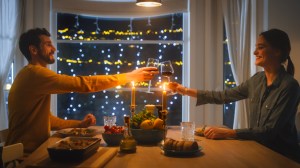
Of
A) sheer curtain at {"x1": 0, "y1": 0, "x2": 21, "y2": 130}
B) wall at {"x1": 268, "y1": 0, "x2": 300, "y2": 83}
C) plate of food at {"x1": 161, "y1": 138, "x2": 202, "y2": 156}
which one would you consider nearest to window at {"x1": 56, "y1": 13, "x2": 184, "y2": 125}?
sheer curtain at {"x1": 0, "y1": 0, "x2": 21, "y2": 130}

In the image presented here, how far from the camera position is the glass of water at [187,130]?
2479 mm

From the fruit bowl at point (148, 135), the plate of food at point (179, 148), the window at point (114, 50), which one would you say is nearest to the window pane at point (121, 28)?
the window at point (114, 50)

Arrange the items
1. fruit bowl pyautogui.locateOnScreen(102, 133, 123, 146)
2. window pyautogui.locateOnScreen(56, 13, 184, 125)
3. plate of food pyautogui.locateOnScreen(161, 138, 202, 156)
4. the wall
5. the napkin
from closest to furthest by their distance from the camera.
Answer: the napkin, plate of food pyautogui.locateOnScreen(161, 138, 202, 156), fruit bowl pyautogui.locateOnScreen(102, 133, 123, 146), the wall, window pyautogui.locateOnScreen(56, 13, 184, 125)

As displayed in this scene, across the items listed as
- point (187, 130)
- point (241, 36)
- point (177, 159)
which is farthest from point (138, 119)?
point (241, 36)

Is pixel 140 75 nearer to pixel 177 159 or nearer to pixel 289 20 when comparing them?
pixel 177 159

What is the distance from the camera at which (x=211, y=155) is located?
6.89 ft

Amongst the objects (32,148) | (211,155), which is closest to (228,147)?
(211,155)

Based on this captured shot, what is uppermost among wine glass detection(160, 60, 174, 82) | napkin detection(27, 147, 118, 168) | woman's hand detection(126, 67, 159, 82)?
wine glass detection(160, 60, 174, 82)

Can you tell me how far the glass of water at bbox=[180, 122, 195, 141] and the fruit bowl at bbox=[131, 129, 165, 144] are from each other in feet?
0.57

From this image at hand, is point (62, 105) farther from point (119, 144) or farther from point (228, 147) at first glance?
point (228, 147)

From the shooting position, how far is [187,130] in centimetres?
249

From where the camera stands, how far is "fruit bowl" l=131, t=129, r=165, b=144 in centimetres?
235

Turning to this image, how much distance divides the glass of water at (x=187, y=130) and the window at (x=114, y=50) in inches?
86.1

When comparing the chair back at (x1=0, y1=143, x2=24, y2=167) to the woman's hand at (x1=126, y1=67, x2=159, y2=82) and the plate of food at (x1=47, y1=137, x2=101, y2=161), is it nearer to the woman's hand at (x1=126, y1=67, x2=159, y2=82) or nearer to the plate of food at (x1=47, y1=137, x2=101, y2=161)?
the plate of food at (x1=47, y1=137, x2=101, y2=161)
